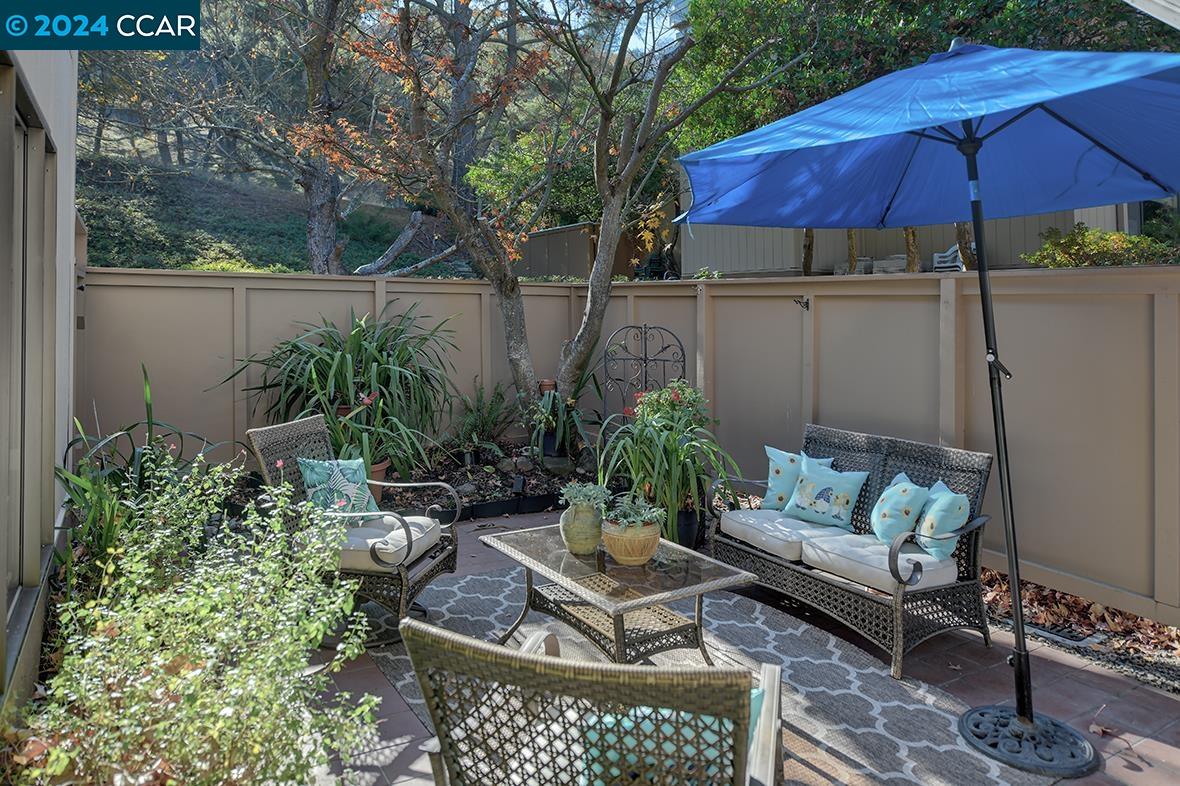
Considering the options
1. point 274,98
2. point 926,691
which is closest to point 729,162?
point 926,691

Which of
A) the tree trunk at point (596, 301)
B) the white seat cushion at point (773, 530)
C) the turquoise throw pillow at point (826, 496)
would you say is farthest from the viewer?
the tree trunk at point (596, 301)

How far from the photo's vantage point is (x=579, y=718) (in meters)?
1.48

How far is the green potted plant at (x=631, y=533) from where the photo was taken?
3160 millimetres

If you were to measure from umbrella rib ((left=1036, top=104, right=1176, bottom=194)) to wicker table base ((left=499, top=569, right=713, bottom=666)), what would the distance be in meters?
2.33

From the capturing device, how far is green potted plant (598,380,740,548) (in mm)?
4543

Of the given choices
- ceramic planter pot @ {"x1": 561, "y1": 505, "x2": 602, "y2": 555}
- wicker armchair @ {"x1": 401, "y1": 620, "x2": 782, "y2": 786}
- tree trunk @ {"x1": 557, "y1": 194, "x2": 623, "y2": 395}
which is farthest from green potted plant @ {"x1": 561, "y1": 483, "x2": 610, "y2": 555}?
tree trunk @ {"x1": 557, "y1": 194, "x2": 623, "y2": 395}

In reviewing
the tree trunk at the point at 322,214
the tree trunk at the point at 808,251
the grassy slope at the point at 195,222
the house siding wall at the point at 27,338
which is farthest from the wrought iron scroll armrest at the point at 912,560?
the grassy slope at the point at 195,222

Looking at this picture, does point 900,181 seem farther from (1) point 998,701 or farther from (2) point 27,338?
(2) point 27,338

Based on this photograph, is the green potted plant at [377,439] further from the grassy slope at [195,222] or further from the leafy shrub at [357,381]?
the grassy slope at [195,222]

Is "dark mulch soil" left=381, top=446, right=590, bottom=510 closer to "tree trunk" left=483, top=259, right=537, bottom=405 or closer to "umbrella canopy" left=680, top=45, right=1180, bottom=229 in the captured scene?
"tree trunk" left=483, top=259, right=537, bottom=405

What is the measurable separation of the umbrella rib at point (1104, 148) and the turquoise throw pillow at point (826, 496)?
1.73m

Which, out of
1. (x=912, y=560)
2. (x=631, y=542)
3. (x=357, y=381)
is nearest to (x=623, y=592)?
(x=631, y=542)

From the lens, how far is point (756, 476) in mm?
5582

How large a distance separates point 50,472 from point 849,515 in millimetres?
3455
